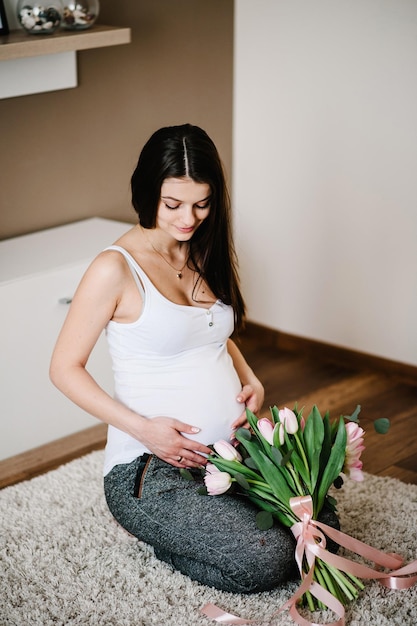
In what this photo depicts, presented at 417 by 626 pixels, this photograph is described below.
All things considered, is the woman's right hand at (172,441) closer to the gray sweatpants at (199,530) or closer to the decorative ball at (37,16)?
the gray sweatpants at (199,530)

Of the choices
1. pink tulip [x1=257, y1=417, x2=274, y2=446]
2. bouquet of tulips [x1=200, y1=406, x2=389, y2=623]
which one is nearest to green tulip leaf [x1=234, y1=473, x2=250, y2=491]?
bouquet of tulips [x1=200, y1=406, x2=389, y2=623]

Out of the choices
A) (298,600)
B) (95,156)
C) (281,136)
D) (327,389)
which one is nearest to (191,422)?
(298,600)

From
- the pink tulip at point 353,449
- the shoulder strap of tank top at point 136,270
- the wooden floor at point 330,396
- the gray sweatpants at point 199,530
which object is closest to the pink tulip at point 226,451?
the gray sweatpants at point 199,530

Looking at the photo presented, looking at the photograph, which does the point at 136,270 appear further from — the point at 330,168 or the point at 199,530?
the point at 330,168

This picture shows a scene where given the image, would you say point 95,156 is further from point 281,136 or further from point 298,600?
point 298,600

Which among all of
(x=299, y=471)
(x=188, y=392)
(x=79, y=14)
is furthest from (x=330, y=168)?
(x=299, y=471)

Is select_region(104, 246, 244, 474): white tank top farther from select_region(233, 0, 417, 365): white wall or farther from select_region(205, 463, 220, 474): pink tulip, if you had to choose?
select_region(233, 0, 417, 365): white wall

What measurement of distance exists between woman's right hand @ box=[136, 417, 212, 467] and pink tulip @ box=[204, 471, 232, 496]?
0.09m

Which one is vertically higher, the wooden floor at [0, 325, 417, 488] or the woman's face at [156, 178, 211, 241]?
the woman's face at [156, 178, 211, 241]

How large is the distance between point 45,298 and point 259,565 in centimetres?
115

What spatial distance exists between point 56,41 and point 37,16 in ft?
0.33

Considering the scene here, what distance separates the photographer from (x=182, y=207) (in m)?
1.82

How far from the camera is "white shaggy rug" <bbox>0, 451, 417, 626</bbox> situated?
72.0 inches

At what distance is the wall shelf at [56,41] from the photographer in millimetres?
2445
